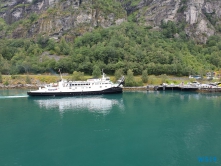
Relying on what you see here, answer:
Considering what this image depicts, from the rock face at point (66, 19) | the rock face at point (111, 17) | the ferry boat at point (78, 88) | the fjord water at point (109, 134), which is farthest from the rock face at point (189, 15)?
the fjord water at point (109, 134)

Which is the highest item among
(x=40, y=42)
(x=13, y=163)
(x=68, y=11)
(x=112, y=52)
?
(x=68, y=11)

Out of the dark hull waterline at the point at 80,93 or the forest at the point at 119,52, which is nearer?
the dark hull waterline at the point at 80,93

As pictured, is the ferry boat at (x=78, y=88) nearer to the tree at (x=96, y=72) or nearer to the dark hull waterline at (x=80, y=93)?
the dark hull waterline at (x=80, y=93)

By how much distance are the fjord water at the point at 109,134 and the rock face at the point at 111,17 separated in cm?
9385

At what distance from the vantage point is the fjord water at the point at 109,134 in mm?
25531

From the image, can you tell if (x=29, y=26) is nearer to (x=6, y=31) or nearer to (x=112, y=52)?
(x=6, y=31)

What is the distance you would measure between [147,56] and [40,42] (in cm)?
6813

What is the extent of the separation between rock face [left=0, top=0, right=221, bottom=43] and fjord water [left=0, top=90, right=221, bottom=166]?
9385 cm

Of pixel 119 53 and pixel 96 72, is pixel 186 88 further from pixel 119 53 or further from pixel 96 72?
pixel 119 53

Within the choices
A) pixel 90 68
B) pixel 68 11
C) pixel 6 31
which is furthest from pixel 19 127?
pixel 6 31

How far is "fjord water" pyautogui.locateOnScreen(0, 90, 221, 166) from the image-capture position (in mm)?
25531

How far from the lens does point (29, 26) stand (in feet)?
472

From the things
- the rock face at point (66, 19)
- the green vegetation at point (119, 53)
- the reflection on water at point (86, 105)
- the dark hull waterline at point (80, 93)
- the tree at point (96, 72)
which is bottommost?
the reflection on water at point (86, 105)

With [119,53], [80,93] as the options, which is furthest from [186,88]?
[119,53]
